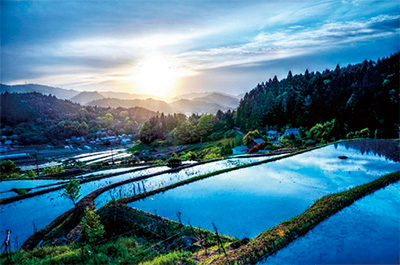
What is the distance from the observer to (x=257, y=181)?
20.0 m

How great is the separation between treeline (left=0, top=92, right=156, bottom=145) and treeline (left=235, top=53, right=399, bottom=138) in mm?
74608

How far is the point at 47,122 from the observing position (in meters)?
114

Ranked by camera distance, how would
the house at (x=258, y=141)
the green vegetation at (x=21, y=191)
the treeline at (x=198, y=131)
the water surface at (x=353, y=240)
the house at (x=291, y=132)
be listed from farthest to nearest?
the treeline at (x=198, y=131)
the house at (x=291, y=132)
the house at (x=258, y=141)
the green vegetation at (x=21, y=191)
the water surface at (x=353, y=240)

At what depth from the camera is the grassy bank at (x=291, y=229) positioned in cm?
910

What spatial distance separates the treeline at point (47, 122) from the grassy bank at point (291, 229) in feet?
345

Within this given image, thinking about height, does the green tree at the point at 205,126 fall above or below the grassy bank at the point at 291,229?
above

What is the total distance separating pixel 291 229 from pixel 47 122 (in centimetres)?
13141

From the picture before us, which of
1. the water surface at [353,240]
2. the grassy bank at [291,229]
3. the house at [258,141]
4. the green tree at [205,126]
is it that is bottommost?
the house at [258,141]

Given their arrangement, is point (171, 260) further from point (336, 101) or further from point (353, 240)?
point (336, 101)

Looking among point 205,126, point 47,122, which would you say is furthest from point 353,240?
point 47,122

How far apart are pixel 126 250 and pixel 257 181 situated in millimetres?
12773

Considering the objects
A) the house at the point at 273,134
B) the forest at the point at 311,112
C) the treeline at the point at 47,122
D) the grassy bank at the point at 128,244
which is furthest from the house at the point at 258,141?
the treeline at the point at 47,122

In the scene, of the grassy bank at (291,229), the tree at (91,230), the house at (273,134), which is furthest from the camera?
the house at (273,134)

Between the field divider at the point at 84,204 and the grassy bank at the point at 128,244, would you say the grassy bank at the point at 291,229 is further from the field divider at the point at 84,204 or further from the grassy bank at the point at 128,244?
the field divider at the point at 84,204
